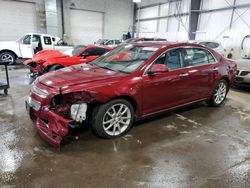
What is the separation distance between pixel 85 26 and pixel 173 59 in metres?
15.3

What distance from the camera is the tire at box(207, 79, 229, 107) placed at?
15.0ft

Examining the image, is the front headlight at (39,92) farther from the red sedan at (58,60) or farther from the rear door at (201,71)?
the red sedan at (58,60)

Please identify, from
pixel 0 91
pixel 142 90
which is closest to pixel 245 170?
pixel 142 90

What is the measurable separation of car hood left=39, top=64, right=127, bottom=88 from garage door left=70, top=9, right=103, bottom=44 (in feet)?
47.8

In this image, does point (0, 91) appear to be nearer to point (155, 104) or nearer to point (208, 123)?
point (155, 104)

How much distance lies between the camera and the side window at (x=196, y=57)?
152 inches

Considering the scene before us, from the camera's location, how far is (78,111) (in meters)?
2.80

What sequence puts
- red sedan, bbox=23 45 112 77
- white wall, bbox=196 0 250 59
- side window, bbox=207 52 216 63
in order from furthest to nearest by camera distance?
1. white wall, bbox=196 0 250 59
2. red sedan, bbox=23 45 112 77
3. side window, bbox=207 52 216 63

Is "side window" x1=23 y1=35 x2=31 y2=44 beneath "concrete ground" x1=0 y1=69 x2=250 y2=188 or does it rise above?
above

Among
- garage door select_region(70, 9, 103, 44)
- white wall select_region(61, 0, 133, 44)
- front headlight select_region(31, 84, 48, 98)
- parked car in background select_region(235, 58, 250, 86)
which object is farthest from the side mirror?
garage door select_region(70, 9, 103, 44)

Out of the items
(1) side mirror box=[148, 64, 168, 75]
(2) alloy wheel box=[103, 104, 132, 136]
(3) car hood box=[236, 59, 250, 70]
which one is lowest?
(2) alloy wheel box=[103, 104, 132, 136]

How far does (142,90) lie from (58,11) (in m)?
15.0

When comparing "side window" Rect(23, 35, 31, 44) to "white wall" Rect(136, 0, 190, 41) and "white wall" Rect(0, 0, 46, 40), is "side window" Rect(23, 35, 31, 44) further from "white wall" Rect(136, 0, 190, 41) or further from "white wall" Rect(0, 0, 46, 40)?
"white wall" Rect(136, 0, 190, 41)

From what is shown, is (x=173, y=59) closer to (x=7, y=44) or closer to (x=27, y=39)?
(x=27, y=39)
